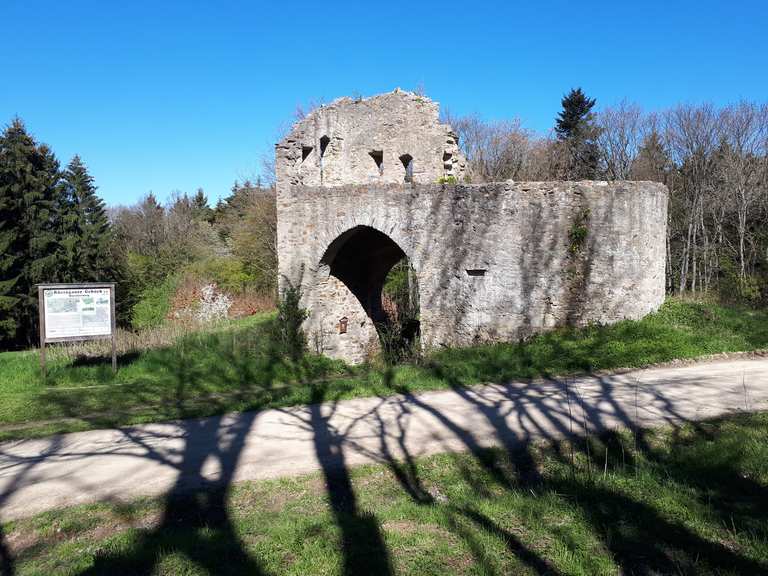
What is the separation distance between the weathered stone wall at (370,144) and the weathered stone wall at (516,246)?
220 cm

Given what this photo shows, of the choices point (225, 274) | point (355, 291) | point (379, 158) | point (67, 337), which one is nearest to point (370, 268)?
point (355, 291)

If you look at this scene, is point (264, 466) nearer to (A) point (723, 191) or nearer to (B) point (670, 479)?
(B) point (670, 479)

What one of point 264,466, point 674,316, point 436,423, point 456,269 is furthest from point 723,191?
point 264,466

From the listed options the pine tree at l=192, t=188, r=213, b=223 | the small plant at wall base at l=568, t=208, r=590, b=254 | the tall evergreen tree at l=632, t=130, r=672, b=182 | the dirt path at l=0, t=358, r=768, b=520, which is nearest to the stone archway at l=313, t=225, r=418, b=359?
the small plant at wall base at l=568, t=208, r=590, b=254

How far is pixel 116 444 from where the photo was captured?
19.6ft

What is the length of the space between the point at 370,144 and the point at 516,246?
6100mm

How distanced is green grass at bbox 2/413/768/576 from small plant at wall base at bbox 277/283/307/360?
22.2 feet

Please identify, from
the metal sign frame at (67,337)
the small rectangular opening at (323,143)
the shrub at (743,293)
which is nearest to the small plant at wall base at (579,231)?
the shrub at (743,293)

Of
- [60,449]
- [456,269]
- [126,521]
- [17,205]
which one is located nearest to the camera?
[126,521]

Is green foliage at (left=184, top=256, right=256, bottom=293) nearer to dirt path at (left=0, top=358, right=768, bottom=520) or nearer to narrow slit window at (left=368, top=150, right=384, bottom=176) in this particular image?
narrow slit window at (left=368, top=150, right=384, bottom=176)

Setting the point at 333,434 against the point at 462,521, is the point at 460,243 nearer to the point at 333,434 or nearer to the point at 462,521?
the point at 333,434

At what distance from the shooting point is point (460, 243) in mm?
11141

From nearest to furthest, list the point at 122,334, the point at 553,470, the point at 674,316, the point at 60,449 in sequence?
the point at 553,470 → the point at 60,449 → the point at 674,316 → the point at 122,334

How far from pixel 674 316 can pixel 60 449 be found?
35.0 ft
